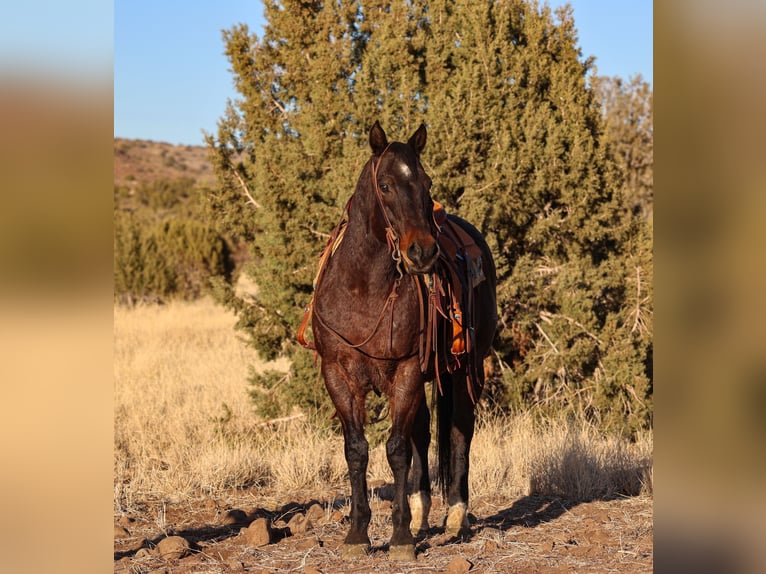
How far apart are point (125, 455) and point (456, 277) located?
14.1 ft

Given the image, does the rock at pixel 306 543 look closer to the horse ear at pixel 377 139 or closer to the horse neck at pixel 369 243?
the horse neck at pixel 369 243

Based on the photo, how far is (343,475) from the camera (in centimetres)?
775

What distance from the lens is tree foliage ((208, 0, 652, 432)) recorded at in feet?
31.9

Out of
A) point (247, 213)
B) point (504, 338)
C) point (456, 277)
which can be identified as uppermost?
point (247, 213)

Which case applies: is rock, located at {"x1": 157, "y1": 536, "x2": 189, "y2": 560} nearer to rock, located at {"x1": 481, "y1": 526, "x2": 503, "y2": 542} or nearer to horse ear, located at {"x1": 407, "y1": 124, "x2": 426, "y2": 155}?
rock, located at {"x1": 481, "y1": 526, "x2": 503, "y2": 542}

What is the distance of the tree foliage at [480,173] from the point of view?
973cm

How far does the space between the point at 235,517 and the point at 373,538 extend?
1.10 m

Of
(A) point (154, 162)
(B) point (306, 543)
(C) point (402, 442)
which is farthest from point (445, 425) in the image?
(A) point (154, 162)

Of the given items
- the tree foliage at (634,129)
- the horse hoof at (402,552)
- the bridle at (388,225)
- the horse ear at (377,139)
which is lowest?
the horse hoof at (402,552)

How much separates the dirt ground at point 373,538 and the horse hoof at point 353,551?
0.12ft

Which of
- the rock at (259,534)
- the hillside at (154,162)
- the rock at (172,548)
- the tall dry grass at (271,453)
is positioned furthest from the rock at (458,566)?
the hillside at (154,162)

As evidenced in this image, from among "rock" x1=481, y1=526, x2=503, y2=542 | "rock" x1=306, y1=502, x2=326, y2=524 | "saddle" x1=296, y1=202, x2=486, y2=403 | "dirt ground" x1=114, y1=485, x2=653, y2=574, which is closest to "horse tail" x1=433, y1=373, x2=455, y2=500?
"saddle" x1=296, y1=202, x2=486, y2=403
